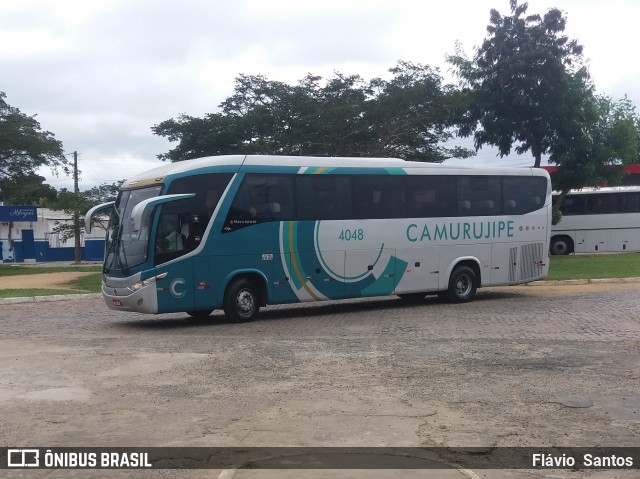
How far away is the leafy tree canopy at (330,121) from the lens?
115 feet

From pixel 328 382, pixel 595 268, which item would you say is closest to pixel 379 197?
pixel 328 382

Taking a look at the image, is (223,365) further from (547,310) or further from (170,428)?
(547,310)

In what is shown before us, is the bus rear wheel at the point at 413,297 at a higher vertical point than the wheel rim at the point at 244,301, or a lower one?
lower

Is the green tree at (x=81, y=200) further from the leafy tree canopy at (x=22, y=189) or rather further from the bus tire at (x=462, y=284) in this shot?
the bus tire at (x=462, y=284)

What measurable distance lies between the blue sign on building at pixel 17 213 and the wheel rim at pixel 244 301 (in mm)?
39349

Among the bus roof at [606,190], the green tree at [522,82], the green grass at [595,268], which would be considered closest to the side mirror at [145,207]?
the green grass at [595,268]

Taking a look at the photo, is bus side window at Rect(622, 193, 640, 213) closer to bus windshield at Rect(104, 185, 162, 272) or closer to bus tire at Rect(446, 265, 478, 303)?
bus tire at Rect(446, 265, 478, 303)

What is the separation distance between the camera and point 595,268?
28.7 m

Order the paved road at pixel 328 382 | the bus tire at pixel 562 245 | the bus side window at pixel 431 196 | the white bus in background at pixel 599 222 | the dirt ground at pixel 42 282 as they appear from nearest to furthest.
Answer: the paved road at pixel 328 382 → the bus side window at pixel 431 196 → the dirt ground at pixel 42 282 → the white bus in background at pixel 599 222 → the bus tire at pixel 562 245

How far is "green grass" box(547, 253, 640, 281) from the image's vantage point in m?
25.6

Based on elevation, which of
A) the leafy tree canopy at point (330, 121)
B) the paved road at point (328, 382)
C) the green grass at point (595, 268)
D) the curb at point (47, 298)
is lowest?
the curb at point (47, 298)

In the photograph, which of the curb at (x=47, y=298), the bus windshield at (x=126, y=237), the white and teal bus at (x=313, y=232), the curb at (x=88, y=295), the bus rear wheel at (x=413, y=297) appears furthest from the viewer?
the curb at (x=88, y=295)

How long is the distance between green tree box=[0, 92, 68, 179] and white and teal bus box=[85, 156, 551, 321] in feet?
75.1

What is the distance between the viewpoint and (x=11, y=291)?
24078 millimetres
